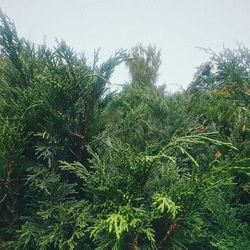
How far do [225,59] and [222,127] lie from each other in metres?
1.28

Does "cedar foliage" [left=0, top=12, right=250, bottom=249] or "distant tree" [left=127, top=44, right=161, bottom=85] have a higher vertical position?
"distant tree" [left=127, top=44, right=161, bottom=85]

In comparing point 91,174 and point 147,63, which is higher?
point 147,63

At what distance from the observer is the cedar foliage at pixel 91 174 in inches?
92.9

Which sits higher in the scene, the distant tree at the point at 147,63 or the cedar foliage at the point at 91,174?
the distant tree at the point at 147,63

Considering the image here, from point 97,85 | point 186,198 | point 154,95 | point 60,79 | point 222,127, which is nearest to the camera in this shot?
point 186,198

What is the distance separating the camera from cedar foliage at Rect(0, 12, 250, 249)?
2359 millimetres

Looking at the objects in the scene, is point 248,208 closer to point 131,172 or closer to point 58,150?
point 131,172

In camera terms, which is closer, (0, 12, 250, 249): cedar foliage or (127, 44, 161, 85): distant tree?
(0, 12, 250, 249): cedar foliage

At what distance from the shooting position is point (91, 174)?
2.98 m

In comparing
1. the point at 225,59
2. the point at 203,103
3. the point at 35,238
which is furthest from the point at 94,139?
the point at 203,103

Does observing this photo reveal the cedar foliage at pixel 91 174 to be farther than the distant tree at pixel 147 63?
No

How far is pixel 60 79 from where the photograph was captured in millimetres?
2863

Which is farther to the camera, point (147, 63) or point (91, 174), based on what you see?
point (147, 63)

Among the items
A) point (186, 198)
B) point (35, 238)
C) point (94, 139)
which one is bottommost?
point (35, 238)
